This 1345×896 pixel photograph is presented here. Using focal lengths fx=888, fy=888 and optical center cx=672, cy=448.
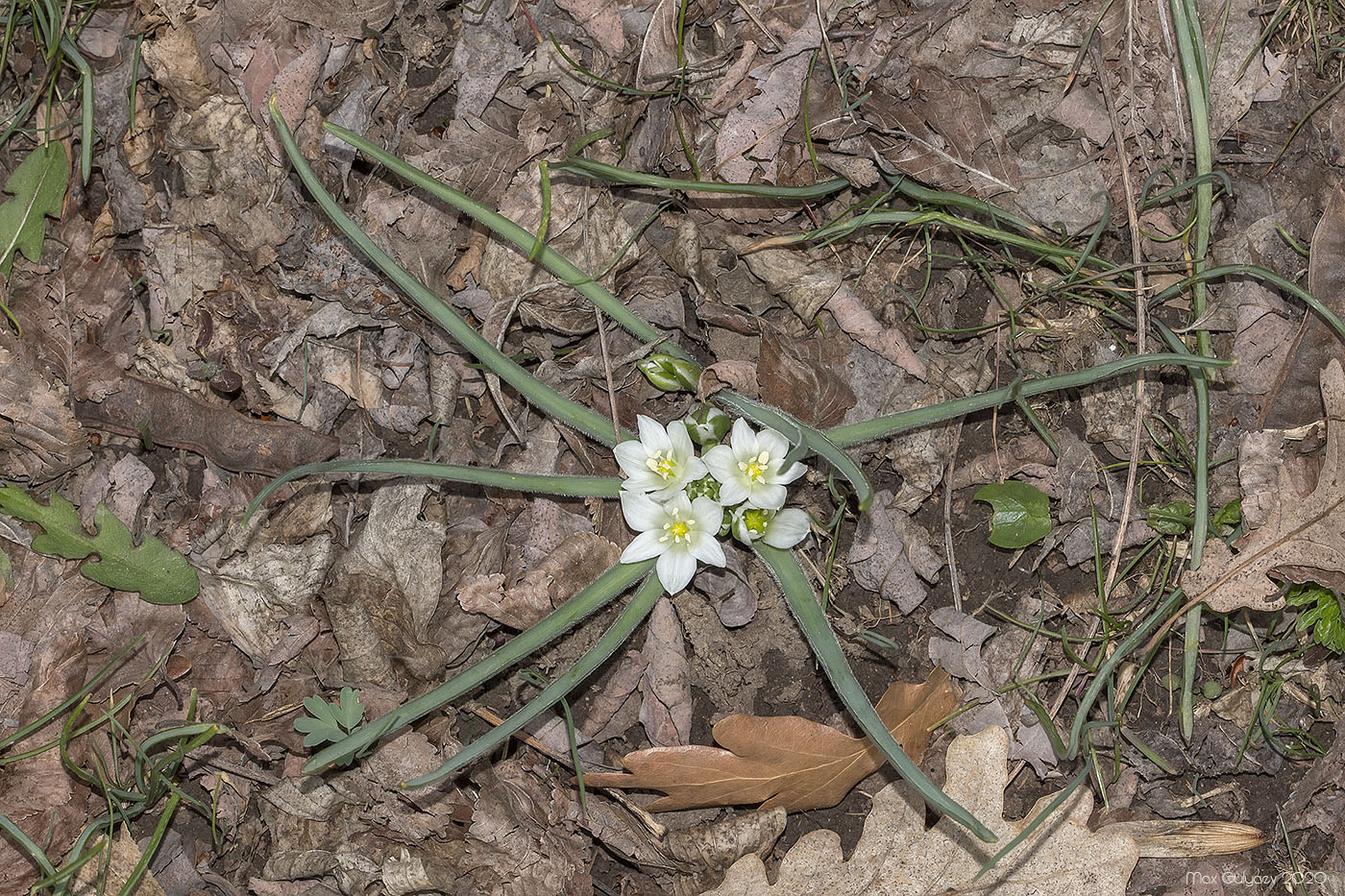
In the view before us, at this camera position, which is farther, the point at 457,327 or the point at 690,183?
the point at 690,183

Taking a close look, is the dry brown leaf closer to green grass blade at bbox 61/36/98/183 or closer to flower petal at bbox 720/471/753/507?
flower petal at bbox 720/471/753/507

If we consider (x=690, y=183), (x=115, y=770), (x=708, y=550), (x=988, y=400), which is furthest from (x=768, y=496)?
(x=115, y=770)

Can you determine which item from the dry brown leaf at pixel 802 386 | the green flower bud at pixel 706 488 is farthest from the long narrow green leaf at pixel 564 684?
the dry brown leaf at pixel 802 386

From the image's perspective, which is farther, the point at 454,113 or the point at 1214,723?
the point at 454,113

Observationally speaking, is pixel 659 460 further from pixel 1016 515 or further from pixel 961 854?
pixel 961 854

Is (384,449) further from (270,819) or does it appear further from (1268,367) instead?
(1268,367)

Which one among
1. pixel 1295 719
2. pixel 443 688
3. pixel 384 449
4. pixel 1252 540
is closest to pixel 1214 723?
pixel 1295 719

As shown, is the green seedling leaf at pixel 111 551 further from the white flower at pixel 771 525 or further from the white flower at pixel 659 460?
the white flower at pixel 771 525
